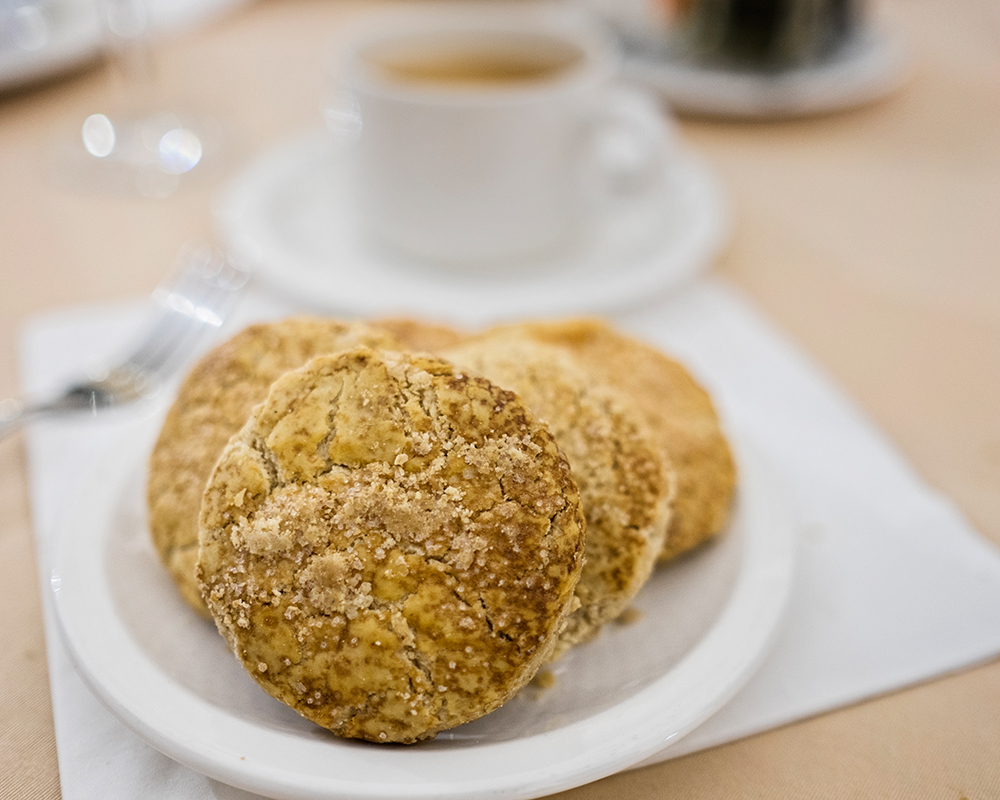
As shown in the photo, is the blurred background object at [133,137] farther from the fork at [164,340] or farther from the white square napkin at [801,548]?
the white square napkin at [801,548]

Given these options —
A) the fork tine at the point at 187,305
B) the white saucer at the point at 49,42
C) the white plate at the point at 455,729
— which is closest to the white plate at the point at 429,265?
the fork tine at the point at 187,305

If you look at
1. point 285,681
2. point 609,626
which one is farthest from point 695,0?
point 285,681

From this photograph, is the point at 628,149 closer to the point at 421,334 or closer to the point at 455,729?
the point at 421,334

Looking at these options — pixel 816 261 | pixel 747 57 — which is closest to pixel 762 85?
pixel 747 57

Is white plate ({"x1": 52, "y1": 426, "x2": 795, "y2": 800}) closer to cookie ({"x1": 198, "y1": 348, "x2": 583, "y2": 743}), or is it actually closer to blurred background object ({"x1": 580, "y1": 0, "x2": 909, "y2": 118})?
cookie ({"x1": 198, "y1": 348, "x2": 583, "y2": 743})

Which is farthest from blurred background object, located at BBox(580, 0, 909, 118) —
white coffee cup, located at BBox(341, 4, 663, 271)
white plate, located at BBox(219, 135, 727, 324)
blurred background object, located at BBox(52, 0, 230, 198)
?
blurred background object, located at BBox(52, 0, 230, 198)

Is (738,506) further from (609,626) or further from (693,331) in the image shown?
(693,331)
